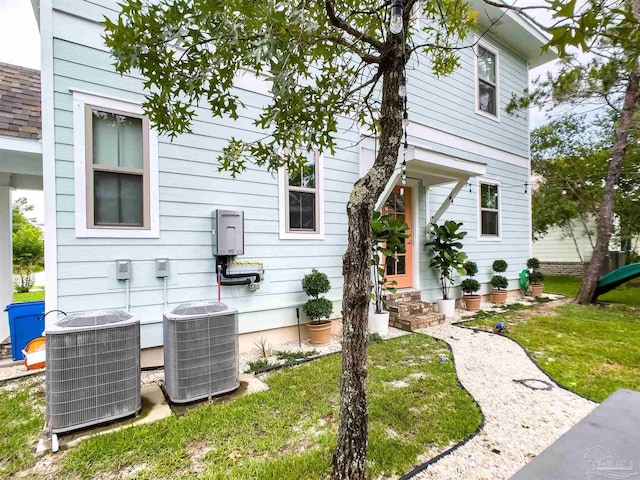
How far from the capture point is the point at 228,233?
3988 millimetres

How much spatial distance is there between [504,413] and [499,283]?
18.4 ft

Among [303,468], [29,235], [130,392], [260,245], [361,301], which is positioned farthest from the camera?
[29,235]

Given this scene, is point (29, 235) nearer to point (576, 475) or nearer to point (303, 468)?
point (303, 468)

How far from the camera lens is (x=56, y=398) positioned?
2.34 meters

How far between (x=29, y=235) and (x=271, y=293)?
45.2 feet

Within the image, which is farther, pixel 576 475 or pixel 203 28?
pixel 203 28

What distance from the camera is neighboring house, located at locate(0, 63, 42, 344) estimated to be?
3543 mm

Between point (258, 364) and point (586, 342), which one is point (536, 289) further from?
point (258, 364)

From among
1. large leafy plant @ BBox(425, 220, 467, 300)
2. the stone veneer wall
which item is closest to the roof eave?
large leafy plant @ BBox(425, 220, 467, 300)

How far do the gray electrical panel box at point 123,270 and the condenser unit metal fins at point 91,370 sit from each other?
863 millimetres

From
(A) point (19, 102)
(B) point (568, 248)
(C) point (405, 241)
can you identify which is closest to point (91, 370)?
(A) point (19, 102)

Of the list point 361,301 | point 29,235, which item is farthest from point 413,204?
point 29,235

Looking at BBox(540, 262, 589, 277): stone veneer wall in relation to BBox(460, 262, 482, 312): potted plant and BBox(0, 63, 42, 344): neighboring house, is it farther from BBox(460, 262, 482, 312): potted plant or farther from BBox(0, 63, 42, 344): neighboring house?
BBox(0, 63, 42, 344): neighboring house

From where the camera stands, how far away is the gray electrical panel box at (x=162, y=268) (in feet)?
12.0
